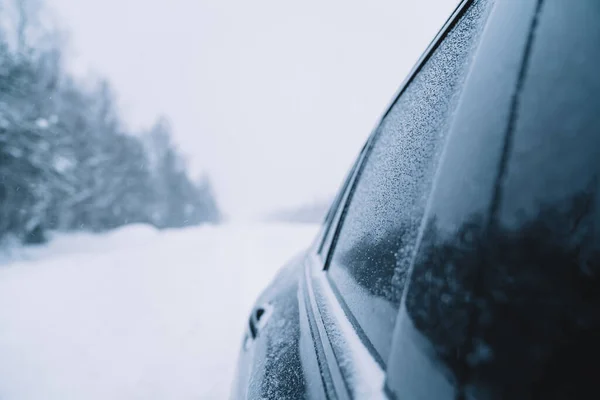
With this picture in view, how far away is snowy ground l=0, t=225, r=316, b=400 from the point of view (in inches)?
117

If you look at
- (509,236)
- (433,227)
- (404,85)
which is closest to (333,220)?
(404,85)

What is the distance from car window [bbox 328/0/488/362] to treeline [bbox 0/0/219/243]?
17.5 meters

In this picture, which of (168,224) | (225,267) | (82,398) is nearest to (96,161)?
(168,224)

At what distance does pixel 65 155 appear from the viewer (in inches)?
725

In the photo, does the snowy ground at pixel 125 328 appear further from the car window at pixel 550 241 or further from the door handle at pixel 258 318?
the car window at pixel 550 241

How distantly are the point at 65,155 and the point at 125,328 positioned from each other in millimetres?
18864

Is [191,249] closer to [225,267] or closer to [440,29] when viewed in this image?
[225,267]

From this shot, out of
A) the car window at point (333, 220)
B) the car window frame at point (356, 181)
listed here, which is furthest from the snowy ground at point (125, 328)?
the car window frame at point (356, 181)

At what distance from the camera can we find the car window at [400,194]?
2.17 ft

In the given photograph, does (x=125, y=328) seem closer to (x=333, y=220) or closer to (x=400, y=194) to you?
(x=333, y=220)

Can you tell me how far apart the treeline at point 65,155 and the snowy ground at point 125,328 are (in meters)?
8.21

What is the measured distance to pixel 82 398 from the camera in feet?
9.26

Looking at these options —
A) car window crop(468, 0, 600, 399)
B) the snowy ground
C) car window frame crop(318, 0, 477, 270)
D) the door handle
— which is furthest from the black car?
the snowy ground

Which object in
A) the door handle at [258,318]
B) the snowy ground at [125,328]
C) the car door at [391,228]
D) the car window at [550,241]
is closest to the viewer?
the car window at [550,241]
